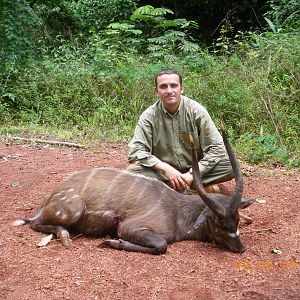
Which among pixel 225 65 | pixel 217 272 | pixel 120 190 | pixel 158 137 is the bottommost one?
pixel 217 272

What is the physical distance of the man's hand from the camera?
15.8ft

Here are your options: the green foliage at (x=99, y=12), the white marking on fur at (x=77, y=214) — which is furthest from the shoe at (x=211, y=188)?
the green foliage at (x=99, y=12)

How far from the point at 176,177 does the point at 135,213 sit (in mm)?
652

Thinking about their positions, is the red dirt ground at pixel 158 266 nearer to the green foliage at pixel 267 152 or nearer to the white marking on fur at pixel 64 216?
the white marking on fur at pixel 64 216

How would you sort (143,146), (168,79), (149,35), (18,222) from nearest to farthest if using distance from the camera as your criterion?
(18,222), (168,79), (143,146), (149,35)

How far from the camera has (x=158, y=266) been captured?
3.73 m

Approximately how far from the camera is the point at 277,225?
15.1 ft

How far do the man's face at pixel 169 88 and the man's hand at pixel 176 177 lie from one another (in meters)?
0.70

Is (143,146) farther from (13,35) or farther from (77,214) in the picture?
(13,35)

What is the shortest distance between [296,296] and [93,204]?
1.95m

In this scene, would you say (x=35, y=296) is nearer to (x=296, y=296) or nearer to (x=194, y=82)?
(x=296, y=296)

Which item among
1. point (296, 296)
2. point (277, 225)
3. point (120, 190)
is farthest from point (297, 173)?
point (296, 296)

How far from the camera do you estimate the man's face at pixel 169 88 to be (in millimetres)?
5020

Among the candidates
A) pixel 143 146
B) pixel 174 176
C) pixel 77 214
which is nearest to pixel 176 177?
pixel 174 176
